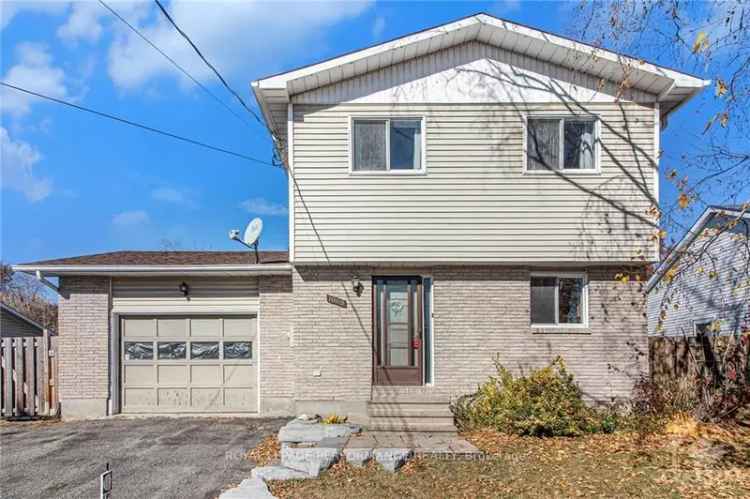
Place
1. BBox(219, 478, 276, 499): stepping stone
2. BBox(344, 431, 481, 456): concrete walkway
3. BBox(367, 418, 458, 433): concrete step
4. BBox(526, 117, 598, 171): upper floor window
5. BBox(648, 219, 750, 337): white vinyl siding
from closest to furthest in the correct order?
BBox(219, 478, 276, 499): stepping stone → BBox(344, 431, 481, 456): concrete walkway → BBox(367, 418, 458, 433): concrete step → BBox(526, 117, 598, 171): upper floor window → BBox(648, 219, 750, 337): white vinyl siding

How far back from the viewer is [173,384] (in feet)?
38.0

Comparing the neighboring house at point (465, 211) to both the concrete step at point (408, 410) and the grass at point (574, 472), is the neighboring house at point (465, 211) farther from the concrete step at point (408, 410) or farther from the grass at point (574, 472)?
the grass at point (574, 472)

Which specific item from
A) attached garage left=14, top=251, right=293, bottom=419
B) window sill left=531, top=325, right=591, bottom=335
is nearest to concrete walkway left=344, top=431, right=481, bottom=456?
window sill left=531, top=325, right=591, bottom=335

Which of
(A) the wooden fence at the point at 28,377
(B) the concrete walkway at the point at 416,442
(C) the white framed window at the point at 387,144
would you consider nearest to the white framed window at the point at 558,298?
(B) the concrete walkway at the point at 416,442

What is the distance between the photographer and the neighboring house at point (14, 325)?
17938mm

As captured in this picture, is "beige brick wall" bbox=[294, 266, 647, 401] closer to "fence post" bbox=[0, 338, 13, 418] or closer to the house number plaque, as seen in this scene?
the house number plaque

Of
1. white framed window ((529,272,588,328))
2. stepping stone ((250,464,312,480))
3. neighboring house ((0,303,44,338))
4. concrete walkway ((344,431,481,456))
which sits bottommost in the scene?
stepping stone ((250,464,312,480))

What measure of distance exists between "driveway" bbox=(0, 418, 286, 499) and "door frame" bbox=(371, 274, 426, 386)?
224cm

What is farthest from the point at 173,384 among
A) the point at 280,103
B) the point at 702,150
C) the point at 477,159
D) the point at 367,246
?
the point at 702,150

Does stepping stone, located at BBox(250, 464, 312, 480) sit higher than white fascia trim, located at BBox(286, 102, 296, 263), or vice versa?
white fascia trim, located at BBox(286, 102, 296, 263)

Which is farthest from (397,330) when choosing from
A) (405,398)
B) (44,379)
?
(44,379)

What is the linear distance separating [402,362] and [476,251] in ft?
8.21

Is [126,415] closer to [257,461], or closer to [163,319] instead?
[163,319]

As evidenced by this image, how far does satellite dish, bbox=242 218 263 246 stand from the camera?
1163 cm
